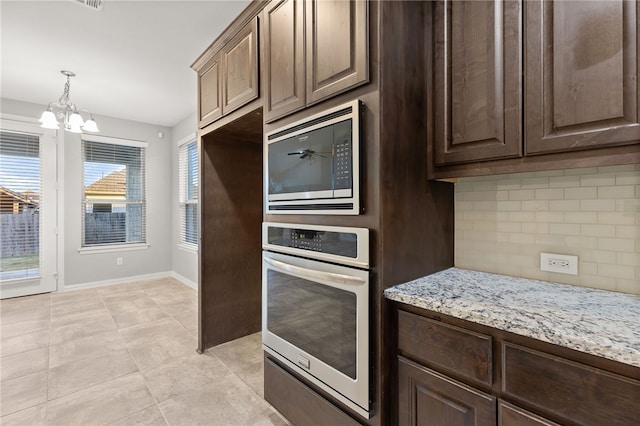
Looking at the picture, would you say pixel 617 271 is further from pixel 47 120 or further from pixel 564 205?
pixel 47 120

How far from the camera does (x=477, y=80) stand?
1298mm

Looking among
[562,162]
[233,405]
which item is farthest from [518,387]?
[233,405]

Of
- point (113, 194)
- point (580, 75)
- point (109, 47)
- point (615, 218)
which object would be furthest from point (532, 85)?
point (113, 194)

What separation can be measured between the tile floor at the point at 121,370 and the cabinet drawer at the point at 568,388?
1435 millimetres

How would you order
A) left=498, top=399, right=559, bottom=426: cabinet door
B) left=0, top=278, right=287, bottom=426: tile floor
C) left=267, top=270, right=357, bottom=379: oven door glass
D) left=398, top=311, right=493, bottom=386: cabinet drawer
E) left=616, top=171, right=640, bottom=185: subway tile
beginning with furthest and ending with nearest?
left=0, top=278, right=287, bottom=426: tile floor
left=267, top=270, right=357, bottom=379: oven door glass
left=616, top=171, right=640, bottom=185: subway tile
left=398, top=311, right=493, bottom=386: cabinet drawer
left=498, top=399, right=559, bottom=426: cabinet door

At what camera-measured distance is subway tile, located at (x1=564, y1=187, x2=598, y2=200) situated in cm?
126

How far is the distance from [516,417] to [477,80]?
1.25m

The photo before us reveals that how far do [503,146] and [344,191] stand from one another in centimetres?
67

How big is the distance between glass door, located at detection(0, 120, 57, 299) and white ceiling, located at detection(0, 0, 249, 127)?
0.60m

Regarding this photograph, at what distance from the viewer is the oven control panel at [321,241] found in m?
1.22

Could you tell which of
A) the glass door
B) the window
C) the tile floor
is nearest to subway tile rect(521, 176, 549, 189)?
the tile floor

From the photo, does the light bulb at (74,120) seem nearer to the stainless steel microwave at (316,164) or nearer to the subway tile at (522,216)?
the stainless steel microwave at (316,164)

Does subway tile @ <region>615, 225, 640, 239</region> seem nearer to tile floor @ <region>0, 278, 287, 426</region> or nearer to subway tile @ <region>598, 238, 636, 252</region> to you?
subway tile @ <region>598, 238, 636, 252</region>

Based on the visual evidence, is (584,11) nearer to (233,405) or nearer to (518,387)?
(518,387)
